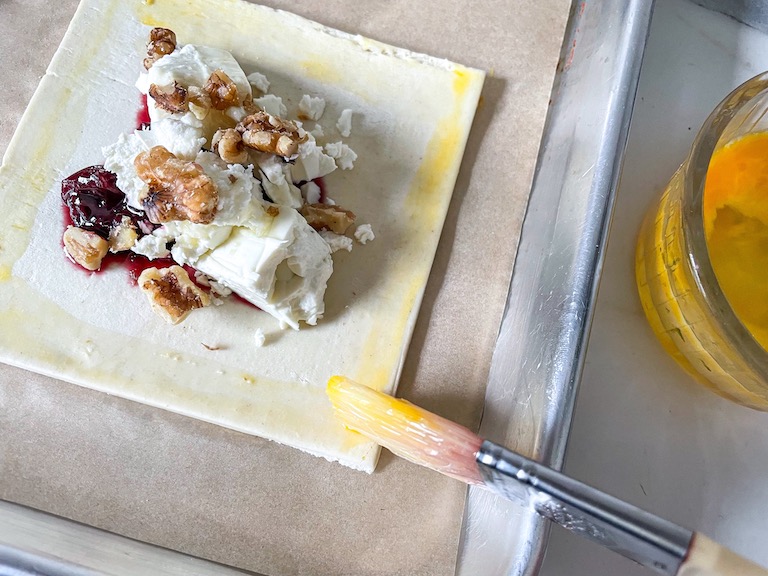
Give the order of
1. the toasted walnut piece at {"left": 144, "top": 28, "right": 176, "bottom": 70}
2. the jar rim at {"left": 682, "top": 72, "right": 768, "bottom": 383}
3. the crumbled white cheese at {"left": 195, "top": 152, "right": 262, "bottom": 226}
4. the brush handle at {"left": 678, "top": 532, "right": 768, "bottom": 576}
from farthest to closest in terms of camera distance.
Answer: the toasted walnut piece at {"left": 144, "top": 28, "right": 176, "bottom": 70}, the crumbled white cheese at {"left": 195, "top": 152, "right": 262, "bottom": 226}, the jar rim at {"left": 682, "top": 72, "right": 768, "bottom": 383}, the brush handle at {"left": 678, "top": 532, "right": 768, "bottom": 576}

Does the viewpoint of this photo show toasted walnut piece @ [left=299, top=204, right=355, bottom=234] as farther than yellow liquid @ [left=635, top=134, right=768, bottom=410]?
Yes

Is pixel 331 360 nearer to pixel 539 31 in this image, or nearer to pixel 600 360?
pixel 600 360

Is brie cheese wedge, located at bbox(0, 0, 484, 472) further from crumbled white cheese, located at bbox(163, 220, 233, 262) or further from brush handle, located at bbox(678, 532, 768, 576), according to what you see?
brush handle, located at bbox(678, 532, 768, 576)

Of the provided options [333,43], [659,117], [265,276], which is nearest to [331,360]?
[265,276]

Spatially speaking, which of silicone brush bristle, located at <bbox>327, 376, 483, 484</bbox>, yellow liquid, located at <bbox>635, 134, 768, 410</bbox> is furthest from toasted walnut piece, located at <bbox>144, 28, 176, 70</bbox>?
yellow liquid, located at <bbox>635, 134, 768, 410</bbox>

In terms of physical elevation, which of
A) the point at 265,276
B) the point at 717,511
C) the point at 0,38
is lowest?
the point at 717,511

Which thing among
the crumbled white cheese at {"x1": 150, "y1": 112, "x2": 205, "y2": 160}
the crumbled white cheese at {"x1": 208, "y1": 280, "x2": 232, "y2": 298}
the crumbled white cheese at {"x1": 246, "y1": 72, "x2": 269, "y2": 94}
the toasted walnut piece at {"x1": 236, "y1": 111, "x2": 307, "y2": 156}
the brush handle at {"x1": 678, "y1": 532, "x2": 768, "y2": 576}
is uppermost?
the crumbled white cheese at {"x1": 246, "y1": 72, "x2": 269, "y2": 94}

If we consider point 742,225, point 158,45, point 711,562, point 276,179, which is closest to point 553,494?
point 711,562
